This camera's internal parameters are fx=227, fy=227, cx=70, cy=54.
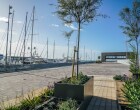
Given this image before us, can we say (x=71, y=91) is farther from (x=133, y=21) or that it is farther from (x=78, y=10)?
(x=133, y=21)

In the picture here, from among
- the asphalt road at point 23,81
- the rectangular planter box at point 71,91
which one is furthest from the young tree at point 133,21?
the rectangular planter box at point 71,91

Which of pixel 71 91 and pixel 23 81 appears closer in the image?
pixel 71 91

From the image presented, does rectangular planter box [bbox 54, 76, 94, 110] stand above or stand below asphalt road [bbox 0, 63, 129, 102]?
above

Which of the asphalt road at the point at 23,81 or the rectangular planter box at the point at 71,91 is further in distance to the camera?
the asphalt road at the point at 23,81

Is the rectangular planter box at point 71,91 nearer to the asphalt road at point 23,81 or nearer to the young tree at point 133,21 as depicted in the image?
the asphalt road at point 23,81

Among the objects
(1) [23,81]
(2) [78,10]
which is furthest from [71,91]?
(1) [23,81]

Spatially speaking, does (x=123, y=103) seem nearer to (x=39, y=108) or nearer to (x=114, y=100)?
(x=114, y=100)

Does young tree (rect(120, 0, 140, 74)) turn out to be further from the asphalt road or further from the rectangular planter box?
the rectangular planter box

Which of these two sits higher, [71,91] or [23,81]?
[71,91]

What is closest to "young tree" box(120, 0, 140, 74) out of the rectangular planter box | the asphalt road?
the asphalt road

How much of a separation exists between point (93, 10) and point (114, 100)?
184 inches

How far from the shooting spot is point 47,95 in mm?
8320

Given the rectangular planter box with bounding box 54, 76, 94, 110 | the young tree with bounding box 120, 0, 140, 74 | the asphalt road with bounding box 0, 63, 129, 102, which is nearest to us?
the rectangular planter box with bounding box 54, 76, 94, 110

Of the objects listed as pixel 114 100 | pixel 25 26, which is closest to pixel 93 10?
pixel 114 100
